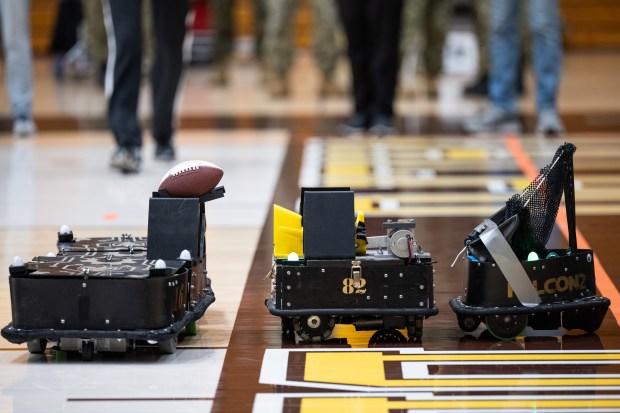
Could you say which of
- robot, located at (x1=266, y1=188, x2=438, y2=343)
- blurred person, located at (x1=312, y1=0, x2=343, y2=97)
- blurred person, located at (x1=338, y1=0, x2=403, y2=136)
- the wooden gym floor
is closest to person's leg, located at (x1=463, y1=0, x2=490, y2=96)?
the wooden gym floor

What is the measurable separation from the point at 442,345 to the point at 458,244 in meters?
1.32

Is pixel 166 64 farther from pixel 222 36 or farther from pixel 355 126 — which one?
pixel 222 36

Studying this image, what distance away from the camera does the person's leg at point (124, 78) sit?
583 cm

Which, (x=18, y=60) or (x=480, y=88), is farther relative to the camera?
(x=480, y=88)

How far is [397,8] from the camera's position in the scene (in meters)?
7.41

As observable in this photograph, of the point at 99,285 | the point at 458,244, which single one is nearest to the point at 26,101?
the point at 458,244

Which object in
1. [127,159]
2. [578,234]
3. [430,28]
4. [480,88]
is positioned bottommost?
[578,234]

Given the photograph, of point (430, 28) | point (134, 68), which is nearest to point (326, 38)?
point (430, 28)

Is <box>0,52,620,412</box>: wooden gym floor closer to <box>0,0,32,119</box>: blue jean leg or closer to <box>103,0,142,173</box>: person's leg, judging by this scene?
<box>103,0,142,173</box>: person's leg

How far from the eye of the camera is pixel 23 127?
7.74 metres

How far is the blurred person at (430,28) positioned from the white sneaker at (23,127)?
349 cm

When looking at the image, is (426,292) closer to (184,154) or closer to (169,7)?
(169,7)

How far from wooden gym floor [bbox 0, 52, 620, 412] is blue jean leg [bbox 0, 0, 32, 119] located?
0.83ft

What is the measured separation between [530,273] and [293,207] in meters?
2.04
